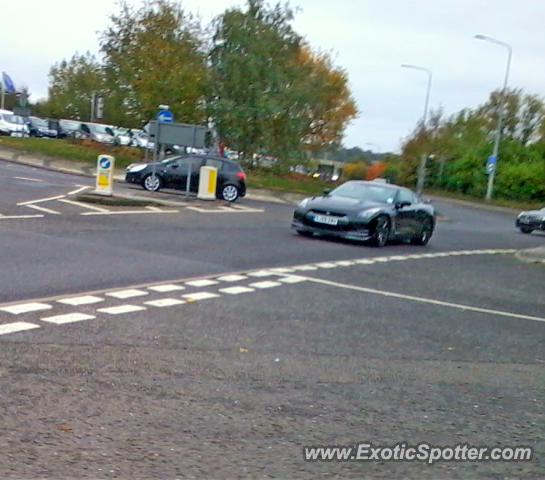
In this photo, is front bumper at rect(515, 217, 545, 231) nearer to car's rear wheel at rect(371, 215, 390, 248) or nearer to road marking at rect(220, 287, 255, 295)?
car's rear wheel at rect(371, 215, 390, 248)

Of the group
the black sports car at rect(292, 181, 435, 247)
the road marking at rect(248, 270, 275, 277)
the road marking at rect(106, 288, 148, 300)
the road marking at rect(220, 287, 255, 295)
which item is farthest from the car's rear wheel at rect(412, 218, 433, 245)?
the road marking at rect(106, 288, 148, 300)

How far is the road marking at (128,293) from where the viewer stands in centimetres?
1020

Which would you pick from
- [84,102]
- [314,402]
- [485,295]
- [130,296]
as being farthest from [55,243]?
[84,102]

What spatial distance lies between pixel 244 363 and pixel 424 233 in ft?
52.6

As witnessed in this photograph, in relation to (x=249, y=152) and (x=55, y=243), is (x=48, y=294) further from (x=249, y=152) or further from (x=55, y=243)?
(x=249, y=152)

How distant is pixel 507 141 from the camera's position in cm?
7000

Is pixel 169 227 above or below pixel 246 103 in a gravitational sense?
below

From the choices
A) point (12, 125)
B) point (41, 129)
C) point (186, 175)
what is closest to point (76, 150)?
point (186, 175)

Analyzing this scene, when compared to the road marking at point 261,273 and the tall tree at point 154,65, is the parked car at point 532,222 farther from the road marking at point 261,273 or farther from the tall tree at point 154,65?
the road marking at point 261,273

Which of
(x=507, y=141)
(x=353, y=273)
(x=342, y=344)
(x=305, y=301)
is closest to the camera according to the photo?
(x=342, y=344)

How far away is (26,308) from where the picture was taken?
8.95m

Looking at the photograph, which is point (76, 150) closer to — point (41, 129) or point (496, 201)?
point (41, 129)

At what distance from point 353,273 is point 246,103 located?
2973 cm

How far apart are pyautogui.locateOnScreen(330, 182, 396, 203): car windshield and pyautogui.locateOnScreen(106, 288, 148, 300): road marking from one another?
1090 cm
